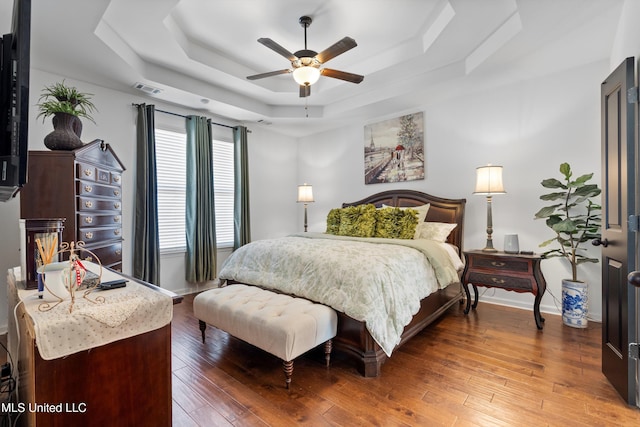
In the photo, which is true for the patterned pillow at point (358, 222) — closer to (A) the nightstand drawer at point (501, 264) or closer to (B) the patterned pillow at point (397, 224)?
(B) the patterned pillow at point (397, 224)

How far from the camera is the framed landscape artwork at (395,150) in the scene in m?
A: 4.34

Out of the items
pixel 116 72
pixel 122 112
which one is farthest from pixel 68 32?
pixel 122 112

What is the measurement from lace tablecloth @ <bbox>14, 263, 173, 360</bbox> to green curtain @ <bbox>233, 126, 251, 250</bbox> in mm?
3614

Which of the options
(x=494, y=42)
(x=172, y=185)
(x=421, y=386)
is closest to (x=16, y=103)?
(x=421, y=386)

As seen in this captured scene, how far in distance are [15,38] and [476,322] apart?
156 inches

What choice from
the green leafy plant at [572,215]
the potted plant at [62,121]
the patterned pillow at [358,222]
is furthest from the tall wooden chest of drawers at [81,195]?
the green leafy plant at [572,215]

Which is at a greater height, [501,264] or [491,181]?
[491,181]

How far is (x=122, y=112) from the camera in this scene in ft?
12.2

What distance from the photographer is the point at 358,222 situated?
3.74 metres

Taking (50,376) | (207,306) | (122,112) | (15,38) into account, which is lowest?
(207,306)

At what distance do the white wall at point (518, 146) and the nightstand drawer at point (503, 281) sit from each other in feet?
2.28

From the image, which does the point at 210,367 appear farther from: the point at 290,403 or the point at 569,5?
the point at 569,5

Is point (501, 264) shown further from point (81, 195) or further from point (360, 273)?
point (81, 195)

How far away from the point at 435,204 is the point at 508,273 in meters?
1.33
